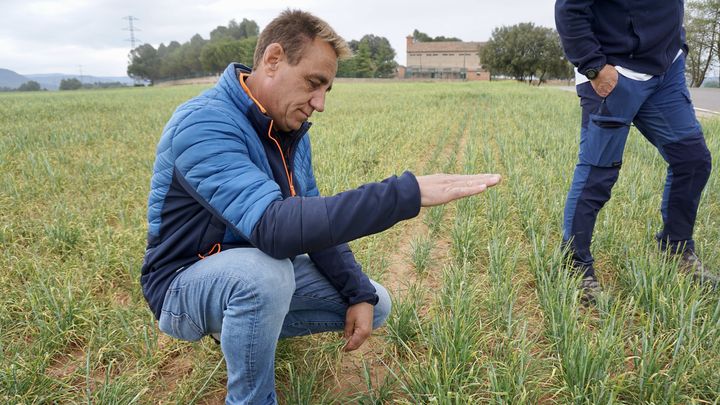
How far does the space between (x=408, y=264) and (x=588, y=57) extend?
1452 millimetres

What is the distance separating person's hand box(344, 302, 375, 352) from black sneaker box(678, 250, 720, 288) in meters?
1.49

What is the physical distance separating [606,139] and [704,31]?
5623cm

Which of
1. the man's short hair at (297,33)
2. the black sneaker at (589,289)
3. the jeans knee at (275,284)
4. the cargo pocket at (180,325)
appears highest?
the man's short hair at (297,33)

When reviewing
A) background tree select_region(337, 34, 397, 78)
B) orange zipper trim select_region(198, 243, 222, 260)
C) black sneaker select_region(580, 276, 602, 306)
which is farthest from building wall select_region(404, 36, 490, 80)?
orange zipper trim select_region(198, 243, 222, 260)

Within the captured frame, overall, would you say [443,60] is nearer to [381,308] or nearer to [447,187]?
[381,308]

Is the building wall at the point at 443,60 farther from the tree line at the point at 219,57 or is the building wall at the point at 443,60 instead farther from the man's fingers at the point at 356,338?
the man's fingers at the point at 356,338

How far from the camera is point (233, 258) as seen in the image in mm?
1354

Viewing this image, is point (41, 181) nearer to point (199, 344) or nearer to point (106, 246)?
point (106, 246)

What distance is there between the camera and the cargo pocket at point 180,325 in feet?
4.78

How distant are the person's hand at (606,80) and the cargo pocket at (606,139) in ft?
0.38

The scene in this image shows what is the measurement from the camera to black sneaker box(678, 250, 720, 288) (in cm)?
209

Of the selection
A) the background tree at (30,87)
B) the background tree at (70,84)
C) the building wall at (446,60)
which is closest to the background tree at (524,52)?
the building wall at (446,60)

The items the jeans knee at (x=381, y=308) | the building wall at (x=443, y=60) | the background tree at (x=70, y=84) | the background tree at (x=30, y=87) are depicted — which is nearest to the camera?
the jeans knee at (x=381, y=308)

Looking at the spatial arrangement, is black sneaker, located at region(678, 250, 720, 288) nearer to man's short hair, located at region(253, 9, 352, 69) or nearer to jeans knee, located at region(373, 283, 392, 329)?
jeans knee, located at region(373, 283, 392, 329)
